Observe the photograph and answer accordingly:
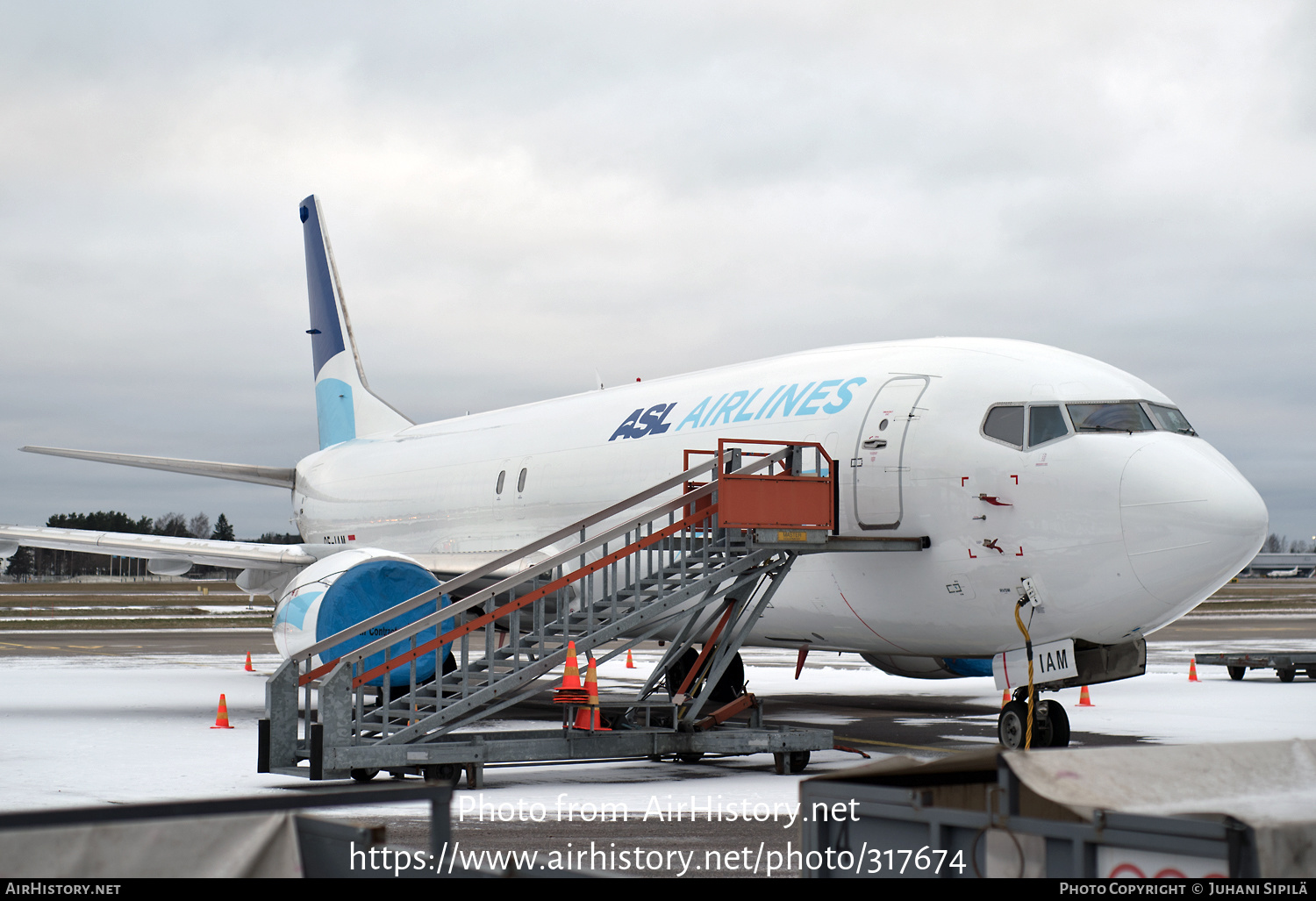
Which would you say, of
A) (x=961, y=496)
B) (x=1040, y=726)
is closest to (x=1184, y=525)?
(x=961, y=496)

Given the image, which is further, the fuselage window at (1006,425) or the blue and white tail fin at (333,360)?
the blue and white tail fin at (333,360)

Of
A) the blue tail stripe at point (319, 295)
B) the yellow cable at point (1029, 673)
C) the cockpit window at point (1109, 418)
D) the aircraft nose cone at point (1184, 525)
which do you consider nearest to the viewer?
the aircraft nose cone at point (1184, 525)

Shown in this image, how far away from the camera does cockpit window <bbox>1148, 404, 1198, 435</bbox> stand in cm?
1174

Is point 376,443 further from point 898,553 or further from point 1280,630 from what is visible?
point 1280,630

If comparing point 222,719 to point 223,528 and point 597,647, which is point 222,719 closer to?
point 597,647

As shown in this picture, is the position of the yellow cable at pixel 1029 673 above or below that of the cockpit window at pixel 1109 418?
below

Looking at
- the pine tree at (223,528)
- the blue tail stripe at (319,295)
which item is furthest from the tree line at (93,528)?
the blue tail stripe at (319,295)

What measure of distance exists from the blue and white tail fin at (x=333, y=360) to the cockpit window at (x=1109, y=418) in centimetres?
1539

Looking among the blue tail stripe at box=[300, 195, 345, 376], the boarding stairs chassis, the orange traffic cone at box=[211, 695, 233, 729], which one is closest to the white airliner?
the boarding stairs chassis

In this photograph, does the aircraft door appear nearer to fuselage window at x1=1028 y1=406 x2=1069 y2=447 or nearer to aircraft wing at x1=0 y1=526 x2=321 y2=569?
fuselage window at x1=1028 y1=406 x2=1069 y2=447

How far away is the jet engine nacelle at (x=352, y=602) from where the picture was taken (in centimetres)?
1355

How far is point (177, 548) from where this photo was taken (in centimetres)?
2064

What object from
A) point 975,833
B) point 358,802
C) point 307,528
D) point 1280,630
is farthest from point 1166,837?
point 1280,630

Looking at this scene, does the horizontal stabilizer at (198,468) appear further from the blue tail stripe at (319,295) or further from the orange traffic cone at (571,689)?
the orange traffic cone at (571,689)
